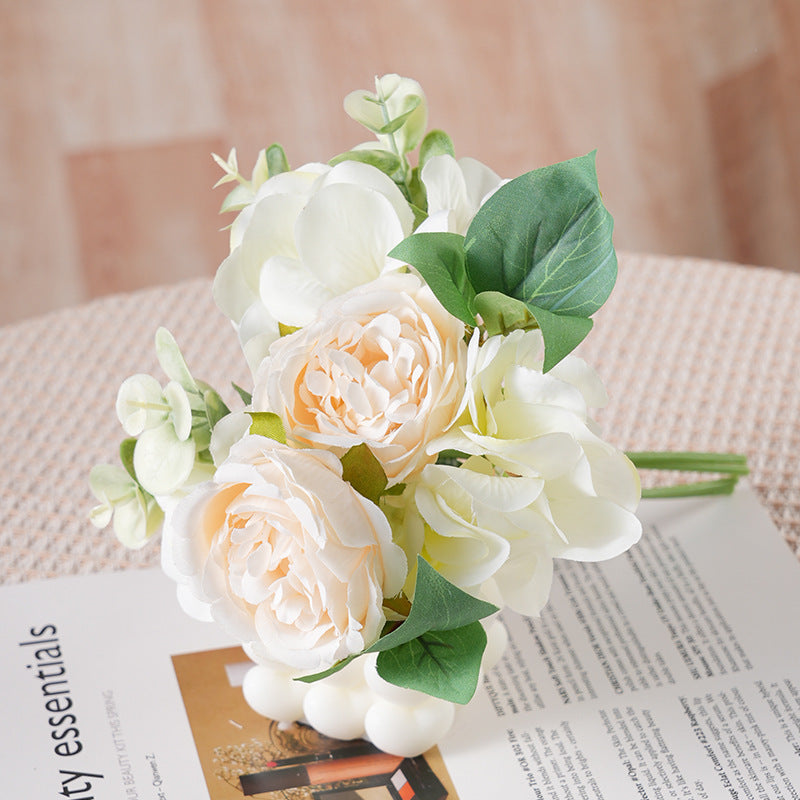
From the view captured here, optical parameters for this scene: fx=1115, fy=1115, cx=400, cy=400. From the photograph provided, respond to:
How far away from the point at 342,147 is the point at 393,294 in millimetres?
1223

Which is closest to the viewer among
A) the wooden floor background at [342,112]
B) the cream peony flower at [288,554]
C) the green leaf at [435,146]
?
the cream peony flower at [288,554]

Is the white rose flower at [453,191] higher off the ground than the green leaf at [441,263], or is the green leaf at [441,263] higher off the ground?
the white rose flower at [453,191]

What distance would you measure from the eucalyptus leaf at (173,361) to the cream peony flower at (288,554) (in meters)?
0.06

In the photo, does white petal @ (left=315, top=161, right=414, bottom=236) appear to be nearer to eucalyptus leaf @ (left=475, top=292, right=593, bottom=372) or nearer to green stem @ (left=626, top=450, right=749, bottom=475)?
eucalyptus leaf @ (left=475, top=292, right=593, bottom=372)

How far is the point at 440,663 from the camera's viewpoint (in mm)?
439

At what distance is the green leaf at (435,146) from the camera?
495 millimetres

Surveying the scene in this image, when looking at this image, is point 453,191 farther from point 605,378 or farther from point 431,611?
point 605,378

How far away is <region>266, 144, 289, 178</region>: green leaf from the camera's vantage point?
51cm

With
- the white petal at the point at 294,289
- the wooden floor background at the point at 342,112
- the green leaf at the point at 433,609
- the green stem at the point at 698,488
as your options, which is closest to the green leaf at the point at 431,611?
the green leaf at the point at 433,609

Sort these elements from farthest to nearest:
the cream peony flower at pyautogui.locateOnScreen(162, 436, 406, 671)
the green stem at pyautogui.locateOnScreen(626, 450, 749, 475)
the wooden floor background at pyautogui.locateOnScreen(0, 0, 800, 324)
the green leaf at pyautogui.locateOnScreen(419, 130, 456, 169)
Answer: the wooden floor background at pyautogui.locateOnScreen(0, 0, 800, 324)
the green stem at pyautogui.locateOnScreen(626, 450, 749, 475)
the green leaf at pyautogui.locateOnScreen(419, 130, 456, 169)
the cream peony flower at pyautogui.locateOnScreen(162, 436, 406, 671)

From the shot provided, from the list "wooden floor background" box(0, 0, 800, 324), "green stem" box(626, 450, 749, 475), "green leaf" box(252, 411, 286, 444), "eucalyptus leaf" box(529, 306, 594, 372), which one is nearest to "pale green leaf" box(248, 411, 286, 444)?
"green leaf" box(252, 411, 286, 444)

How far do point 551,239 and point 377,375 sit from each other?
0.09 meters

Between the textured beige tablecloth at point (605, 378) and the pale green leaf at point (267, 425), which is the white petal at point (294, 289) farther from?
the textured beige tablecloth at point (605, 378)

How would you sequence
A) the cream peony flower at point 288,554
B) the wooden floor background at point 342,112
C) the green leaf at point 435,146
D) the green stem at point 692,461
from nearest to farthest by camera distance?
the cream peony flower at point 288,554 → the green leaf at point 435,146 → the green stem at point 692,461 → the wooden floor background at point 342,112
